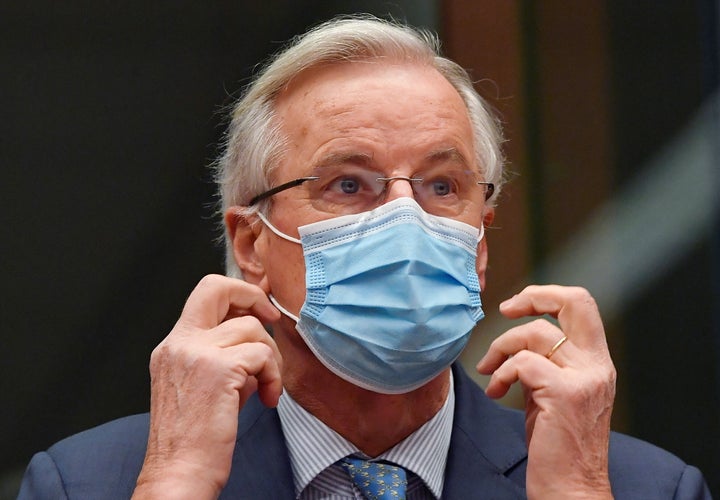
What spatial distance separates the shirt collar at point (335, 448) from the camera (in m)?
2.95

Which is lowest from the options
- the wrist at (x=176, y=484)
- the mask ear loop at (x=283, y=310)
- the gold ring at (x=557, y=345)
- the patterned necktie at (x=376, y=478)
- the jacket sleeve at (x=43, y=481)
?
the jacket sleeve at (x=43, y=481)

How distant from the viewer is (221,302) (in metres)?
2.85

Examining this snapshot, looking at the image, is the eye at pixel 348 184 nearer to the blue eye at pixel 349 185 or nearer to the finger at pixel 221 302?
the blue eye at pixel 349 185

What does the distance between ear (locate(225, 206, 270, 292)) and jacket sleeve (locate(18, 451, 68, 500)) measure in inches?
27.7

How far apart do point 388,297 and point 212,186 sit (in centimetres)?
139

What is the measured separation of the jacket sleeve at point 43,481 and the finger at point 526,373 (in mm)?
1118

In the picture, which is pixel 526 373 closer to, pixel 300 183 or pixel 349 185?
pixel 349 185

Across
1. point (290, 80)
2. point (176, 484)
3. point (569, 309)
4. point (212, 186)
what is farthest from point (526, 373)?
point (212, 186)

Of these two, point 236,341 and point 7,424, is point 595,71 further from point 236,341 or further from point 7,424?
point 7,424

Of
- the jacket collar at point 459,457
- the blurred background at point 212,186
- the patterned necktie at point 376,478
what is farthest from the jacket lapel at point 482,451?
the blurred background at point 212,186

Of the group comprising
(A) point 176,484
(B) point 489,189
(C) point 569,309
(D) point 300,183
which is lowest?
(A) point 176,484

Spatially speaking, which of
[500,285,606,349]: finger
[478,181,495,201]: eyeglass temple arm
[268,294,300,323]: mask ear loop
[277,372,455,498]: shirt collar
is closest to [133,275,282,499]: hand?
[268,294,300,323]: mask ear loop

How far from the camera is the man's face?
2.95 m

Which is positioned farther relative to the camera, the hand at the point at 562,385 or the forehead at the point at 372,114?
the forehead at the point at 372,114
